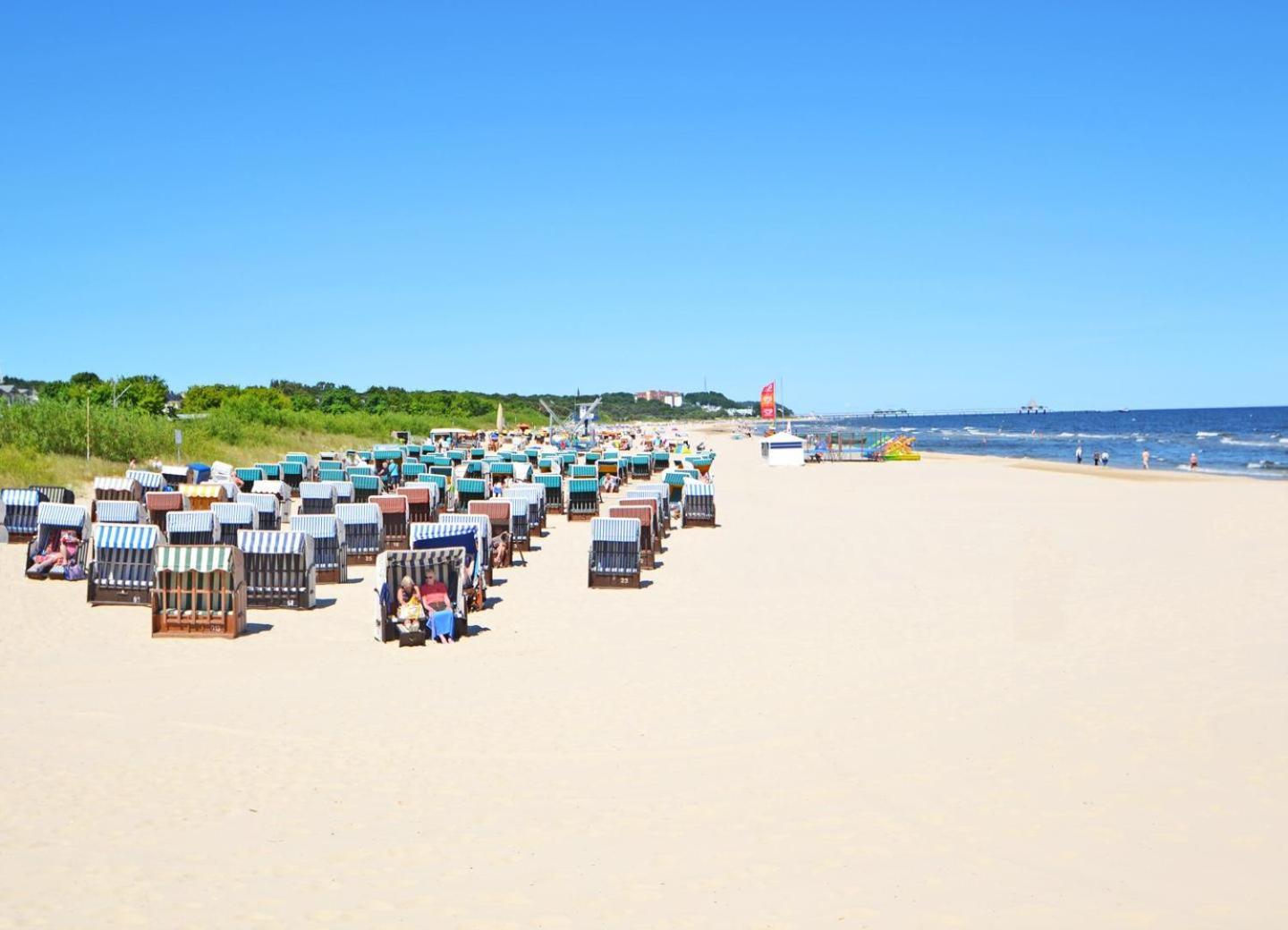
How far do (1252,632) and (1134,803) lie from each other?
256 inches

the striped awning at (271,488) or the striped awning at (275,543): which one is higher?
the striped awning at (275,543)

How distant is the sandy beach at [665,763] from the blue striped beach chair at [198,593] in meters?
0.34

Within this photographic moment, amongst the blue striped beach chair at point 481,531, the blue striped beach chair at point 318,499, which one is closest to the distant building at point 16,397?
the blue striped beach chair at point 318,499

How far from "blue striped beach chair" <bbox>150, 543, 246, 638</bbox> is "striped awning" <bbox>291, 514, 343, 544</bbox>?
3546 mm

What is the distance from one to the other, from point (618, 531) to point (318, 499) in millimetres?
9408

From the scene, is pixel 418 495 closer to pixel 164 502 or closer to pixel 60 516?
pixel 164 502

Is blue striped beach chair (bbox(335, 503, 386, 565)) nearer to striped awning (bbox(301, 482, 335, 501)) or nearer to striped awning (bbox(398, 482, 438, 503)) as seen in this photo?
striped awning (bbox(398, 482, 438, 503))

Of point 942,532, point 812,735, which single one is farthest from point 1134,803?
point 942,532

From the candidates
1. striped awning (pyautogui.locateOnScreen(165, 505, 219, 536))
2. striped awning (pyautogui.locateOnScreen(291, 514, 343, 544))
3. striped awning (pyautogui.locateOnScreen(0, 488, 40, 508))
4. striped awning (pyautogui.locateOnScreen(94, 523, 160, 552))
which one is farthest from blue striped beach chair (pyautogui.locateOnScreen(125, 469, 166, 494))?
striped awning (pyautogui.locateOnScreen(94, 523, 160, 552))

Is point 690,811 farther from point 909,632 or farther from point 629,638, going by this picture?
point 909,632

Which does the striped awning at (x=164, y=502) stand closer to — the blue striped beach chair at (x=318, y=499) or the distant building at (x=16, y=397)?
the blue striped beach chair at (x=318, y=499)

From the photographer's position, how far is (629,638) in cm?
1248

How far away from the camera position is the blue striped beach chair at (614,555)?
1572cm

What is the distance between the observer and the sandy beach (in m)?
5.99
